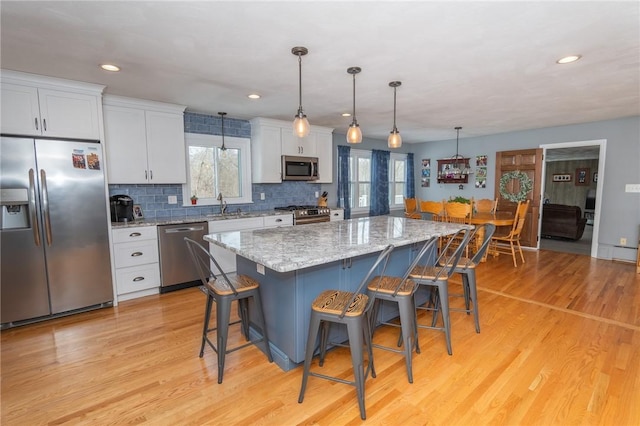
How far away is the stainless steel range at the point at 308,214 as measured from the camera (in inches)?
186

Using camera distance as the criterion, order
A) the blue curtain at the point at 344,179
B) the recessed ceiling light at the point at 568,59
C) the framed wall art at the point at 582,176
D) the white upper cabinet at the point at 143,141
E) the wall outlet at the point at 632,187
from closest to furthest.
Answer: the recessed ceiling light at the point at 568,59 → the white upper cabinet at the point at 143,141 → the wall outlet at the point at 632,187 → the blue curtain at the point at 344,179 → the framed wall art at the point at 582,176

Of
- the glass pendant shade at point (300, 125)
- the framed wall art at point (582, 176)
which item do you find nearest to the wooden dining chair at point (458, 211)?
the glass pendant shade at point (300, 125)

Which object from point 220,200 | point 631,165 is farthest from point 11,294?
point 631,165

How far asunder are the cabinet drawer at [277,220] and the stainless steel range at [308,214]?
0.09m

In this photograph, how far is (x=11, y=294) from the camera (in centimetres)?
272

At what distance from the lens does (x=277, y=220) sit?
4.53 m

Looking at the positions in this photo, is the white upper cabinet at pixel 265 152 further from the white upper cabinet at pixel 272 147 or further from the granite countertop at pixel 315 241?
the granite countertop at pixel 315 241

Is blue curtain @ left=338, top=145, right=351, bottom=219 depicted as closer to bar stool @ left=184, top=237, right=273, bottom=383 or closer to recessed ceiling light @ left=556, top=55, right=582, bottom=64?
recessed ceiling light @ left=556, top=55, right=582, bottom=64

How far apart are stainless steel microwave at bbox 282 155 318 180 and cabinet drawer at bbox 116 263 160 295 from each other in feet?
7.38

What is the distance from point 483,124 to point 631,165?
224 cm

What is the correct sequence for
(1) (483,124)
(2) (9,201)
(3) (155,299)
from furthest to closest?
1. (1) (483,124)
2. (3) (155,299)
3. (2) (9,201)

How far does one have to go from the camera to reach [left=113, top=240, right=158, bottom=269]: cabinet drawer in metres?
3.33

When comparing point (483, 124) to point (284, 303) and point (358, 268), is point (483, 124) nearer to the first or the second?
point (358, 268)

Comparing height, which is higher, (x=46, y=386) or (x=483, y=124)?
(x=483, y=124)
